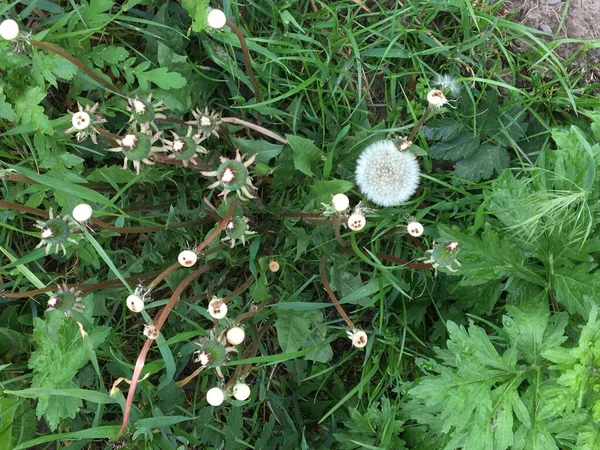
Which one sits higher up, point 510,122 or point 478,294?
point 510,122

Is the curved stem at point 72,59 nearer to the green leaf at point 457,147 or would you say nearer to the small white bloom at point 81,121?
the small white bloom at point 81,121

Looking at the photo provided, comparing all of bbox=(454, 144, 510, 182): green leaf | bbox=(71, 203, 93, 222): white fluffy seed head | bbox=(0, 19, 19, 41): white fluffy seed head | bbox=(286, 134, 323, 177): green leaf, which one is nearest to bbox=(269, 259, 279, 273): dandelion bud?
bbox=(286, 134, 323, 177): green leaf

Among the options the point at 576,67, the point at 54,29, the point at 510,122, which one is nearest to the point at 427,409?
the point at 510,122

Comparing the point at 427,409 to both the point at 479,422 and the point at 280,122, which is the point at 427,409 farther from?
the point at 280,122

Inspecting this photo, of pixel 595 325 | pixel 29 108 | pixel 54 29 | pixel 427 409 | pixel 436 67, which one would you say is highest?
pixel 54 29

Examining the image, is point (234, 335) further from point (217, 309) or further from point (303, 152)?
point (303, 152)

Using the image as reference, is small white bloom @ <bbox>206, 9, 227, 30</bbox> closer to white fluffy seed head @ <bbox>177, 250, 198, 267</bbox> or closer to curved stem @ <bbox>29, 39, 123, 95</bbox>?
curved stem @ <bbox>29, 39, 123, 95</bbox>
